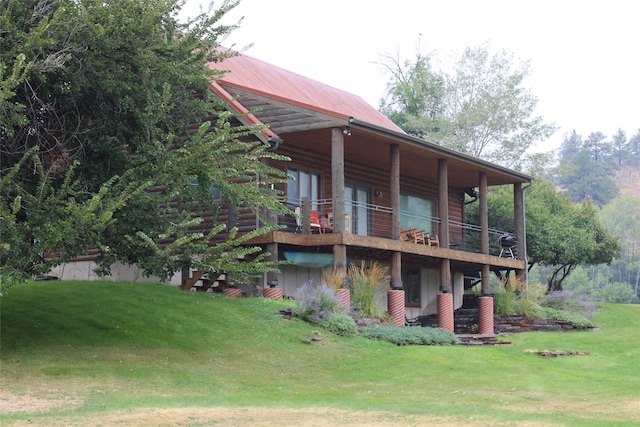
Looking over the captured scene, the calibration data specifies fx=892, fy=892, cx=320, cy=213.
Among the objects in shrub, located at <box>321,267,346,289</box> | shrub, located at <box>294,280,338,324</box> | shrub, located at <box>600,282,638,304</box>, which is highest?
shrub, located at <box>600,282,638,304</box>

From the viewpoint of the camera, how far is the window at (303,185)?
25094 mm

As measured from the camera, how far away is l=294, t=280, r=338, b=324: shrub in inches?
782

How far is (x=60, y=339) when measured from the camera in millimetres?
16047

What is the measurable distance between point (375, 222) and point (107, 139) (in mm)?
13877

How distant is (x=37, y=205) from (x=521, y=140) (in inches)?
1642

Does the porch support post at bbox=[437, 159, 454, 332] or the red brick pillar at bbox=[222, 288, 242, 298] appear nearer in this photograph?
the red brick pillar at bbox=[222, 288, 242, 298]

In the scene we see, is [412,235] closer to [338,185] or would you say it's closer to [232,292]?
[338,185]

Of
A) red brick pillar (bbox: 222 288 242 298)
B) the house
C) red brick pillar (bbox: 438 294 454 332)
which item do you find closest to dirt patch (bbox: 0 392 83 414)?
the house

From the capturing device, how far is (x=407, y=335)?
20.1 meters

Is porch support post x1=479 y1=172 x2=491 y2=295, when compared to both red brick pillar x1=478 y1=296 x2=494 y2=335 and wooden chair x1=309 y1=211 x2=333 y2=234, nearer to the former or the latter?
red brick pillar x1=478 y1=296 x2=494 y2=335

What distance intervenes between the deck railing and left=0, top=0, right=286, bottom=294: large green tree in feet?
18.3

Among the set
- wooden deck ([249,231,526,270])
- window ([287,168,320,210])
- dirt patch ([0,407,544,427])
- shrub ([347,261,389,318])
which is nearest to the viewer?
dirt patch ([0,407,544,427])

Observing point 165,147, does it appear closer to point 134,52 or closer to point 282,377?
point 134,52

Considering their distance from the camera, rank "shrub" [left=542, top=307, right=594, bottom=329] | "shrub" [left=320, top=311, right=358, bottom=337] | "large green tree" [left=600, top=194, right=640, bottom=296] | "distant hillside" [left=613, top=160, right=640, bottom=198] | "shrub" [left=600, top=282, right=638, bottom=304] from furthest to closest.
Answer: "distant hillside" [left=613, top=160, right=640, bottom=198]
"large green tree" [left=600, top=194, right=640, bottom=296]
"shrub" [left=600, top=282, right=638, bottom=304]
"shrub" [left=542, top=307, right=594, bottom=329]
"shrub" [left=320, top=311, right=358, bottom=337]
